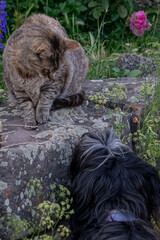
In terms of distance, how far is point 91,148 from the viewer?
7.89ft

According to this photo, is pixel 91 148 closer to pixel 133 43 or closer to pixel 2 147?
pixel 2 147

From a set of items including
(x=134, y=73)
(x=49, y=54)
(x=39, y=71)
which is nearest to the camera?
(x=49, y=54)

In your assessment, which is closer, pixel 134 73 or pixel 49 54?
pixel 49 54

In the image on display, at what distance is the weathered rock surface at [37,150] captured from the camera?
2.36m

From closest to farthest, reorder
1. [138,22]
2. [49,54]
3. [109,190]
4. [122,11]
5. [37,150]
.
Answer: [109,190], [37,150], [49,54], [138,22], [122,11]

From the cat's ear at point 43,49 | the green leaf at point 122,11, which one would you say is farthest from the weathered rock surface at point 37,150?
the green leaf at point 122,11

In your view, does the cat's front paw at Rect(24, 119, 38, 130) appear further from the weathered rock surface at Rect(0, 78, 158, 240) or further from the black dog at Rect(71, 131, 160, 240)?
the black dog at Rect(71, 131, 160, 240)

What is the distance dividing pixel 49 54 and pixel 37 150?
1060 millimetres

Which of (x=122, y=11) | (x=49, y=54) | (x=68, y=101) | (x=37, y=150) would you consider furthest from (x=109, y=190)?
(x=122, y=11)

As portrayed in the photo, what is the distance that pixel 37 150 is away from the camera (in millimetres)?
2527

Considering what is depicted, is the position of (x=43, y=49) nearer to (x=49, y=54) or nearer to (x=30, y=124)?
(x=49, y=54)

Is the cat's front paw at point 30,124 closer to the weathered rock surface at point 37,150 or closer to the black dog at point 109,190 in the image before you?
the weathered rock surface at point 37,150

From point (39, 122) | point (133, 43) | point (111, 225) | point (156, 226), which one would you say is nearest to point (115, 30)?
point (133, 43)

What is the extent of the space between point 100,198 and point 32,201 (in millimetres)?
474
